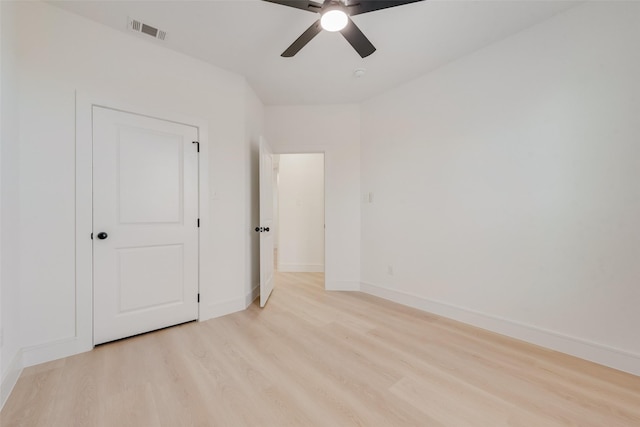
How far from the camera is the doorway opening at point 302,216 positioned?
4910mm

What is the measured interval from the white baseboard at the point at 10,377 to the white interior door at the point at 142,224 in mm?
414

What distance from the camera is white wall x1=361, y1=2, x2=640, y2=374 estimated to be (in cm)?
184

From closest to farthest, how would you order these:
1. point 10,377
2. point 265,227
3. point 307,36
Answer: point 10,377 → point 307,36 → point 265,227

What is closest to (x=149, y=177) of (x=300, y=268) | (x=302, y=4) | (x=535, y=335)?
(x=302, y=4)

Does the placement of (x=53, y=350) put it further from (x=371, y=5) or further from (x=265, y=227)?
(x=371, y=5)

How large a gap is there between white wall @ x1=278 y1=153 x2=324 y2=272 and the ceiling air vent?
9.82 ft

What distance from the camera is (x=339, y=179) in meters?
3.73

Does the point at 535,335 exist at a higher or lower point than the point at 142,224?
lower

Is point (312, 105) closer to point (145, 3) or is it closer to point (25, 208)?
point (145, 3)

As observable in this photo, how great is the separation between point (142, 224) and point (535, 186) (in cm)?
353

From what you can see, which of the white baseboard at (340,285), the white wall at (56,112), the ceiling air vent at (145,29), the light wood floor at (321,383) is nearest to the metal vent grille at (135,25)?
the ceiling air vent at (145,29)

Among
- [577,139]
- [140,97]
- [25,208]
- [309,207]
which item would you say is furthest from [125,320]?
[577,139]

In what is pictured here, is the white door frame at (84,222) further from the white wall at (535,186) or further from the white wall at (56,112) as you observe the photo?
the white wall at (535,186)

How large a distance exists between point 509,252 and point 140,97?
145 inches
